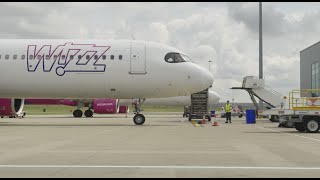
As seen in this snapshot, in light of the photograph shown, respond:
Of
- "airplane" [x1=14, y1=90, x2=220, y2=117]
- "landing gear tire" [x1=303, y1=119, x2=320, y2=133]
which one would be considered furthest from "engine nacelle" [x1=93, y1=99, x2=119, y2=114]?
"landing gear tire" [x1=303, y1=119, x2=320, y2=133]

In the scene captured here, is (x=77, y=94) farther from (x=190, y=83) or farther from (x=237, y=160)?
(x=237, y=160)

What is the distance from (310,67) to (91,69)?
57553 millimetres

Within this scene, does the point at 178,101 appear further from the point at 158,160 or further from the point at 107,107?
the point at 158,160

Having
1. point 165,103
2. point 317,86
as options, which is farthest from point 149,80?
point 317,86

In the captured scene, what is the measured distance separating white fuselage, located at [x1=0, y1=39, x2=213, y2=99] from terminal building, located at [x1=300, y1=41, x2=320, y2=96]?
49.5 m

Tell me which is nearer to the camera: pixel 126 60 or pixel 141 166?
pixel 141 166

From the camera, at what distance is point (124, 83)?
26219mm

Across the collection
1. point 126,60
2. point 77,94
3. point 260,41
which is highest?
point 260,41

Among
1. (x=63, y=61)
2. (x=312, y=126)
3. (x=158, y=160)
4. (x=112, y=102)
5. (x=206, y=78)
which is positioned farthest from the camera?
(x=112, y=102)

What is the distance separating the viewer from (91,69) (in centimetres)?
2597

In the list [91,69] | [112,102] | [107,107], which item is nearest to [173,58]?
[91,69]

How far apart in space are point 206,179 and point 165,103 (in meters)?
46.7

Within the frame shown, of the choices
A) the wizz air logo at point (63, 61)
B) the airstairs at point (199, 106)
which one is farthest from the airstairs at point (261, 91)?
the wizz air logo at point (63, 61)

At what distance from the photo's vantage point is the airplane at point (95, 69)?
25.9 meters
